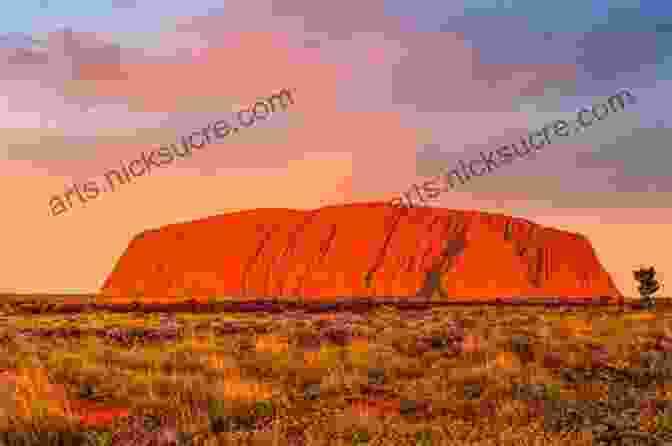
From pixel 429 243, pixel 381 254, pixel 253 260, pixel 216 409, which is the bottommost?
pixel 253 260

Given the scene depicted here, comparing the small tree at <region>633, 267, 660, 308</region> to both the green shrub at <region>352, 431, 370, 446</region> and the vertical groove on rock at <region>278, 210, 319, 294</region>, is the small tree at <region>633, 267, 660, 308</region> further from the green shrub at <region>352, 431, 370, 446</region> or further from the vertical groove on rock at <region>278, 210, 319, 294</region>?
the vertical groove on rock at <region>278, 210, 319, 294</region>

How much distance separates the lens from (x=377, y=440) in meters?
6.29

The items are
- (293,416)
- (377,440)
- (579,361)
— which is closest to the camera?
(377,440)

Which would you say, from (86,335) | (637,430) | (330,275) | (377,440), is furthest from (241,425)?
(330,275)

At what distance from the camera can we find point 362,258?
11550cm

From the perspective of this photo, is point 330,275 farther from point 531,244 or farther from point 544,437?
point 544,437

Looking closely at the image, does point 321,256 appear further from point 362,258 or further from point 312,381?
point 312,381

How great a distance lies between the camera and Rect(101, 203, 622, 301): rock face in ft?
361

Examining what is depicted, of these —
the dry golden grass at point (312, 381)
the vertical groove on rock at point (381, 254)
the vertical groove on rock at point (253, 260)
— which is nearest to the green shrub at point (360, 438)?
the dry golden grass at point (312, 381)

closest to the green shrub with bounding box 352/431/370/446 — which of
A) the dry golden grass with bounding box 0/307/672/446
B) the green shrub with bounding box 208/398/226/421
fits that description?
the dry golden grass with bounding box 0/307/672/446

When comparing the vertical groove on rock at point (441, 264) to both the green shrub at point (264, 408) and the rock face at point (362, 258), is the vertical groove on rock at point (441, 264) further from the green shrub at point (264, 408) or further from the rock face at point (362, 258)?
the green shrub at point (264, 408)

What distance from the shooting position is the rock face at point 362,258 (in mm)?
110125

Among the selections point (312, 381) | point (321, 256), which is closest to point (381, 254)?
point (321, 256)

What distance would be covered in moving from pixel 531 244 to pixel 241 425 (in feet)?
393
